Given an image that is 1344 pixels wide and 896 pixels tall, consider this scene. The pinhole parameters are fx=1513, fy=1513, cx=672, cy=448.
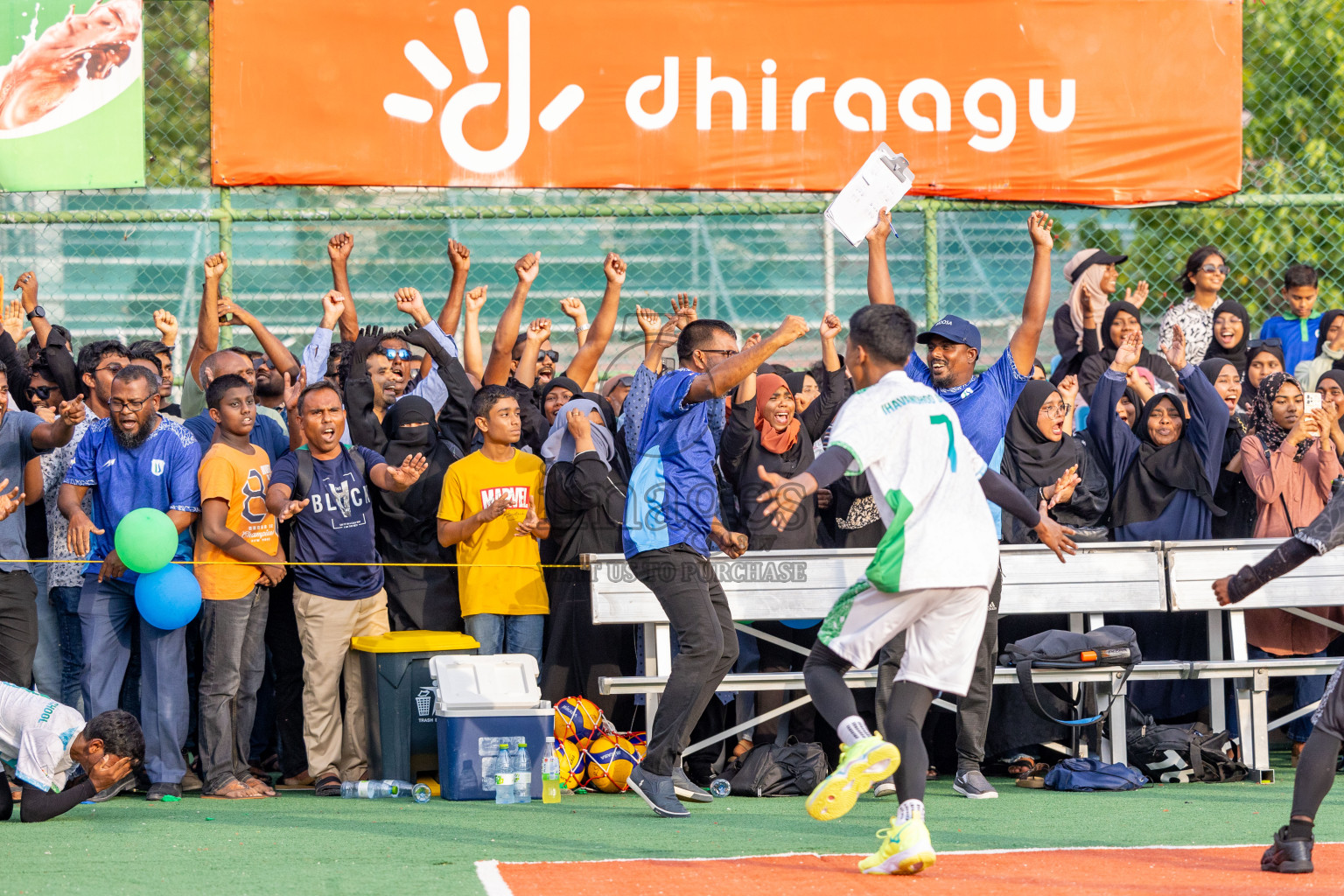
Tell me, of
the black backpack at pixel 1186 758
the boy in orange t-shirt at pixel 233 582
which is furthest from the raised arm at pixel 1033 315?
the boy in orange t-shirt at pixel 233 582

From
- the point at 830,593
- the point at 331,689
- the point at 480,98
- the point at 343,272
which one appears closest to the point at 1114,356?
the point at 830,593

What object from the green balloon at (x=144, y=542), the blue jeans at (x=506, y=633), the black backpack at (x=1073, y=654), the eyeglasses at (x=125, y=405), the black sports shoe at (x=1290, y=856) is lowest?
the black sports shoe at (x=1290, y=856)

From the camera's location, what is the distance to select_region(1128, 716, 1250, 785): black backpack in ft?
26.3

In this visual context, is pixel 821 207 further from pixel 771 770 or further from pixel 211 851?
pixel 211 851

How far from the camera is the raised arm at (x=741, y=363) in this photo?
605cm

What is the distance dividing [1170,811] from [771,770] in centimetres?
194

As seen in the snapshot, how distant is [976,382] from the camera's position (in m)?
7.22

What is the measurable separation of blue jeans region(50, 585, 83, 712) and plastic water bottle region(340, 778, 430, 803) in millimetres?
1559

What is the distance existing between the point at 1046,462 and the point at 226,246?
526 centimetres

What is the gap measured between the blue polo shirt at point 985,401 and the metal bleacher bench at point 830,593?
1.19m

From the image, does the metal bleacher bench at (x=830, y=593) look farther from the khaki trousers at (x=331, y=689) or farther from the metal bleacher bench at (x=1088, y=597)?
the khaki trousers at (x=331, y=689)

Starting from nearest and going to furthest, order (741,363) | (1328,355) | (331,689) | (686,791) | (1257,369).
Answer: (741,363), (686,791), (331,689), (1257,369), (1328,355)

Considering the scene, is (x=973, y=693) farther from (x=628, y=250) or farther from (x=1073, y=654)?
(x=628, y=250)

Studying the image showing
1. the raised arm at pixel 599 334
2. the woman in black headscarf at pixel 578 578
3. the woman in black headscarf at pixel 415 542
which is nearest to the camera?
the woman in black headscarf at pixel 578 578
